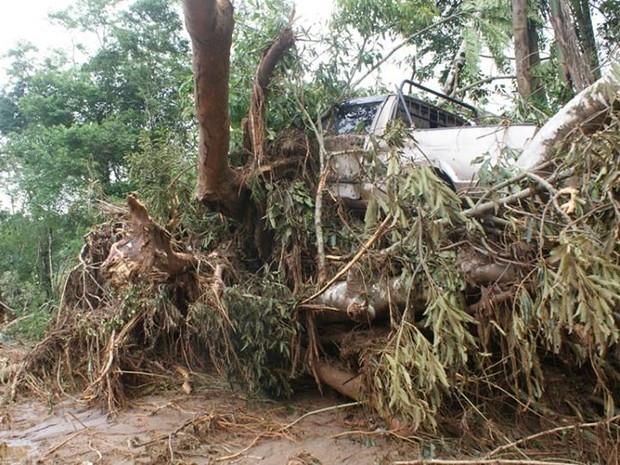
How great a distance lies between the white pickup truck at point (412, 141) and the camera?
5051mm

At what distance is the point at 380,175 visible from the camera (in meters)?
4.30

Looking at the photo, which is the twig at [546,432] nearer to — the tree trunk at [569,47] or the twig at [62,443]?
the twig at [62,443]

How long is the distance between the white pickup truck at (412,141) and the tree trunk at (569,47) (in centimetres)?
136

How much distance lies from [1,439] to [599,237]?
17.7 ft

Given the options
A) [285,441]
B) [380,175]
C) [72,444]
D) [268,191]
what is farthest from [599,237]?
[72,444]

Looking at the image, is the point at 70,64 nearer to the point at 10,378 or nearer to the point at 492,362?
the point at 10,378

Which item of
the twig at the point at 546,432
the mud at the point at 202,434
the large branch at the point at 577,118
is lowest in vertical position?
the mud at the point at 202,434

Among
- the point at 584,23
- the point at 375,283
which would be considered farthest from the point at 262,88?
the point at 584,23

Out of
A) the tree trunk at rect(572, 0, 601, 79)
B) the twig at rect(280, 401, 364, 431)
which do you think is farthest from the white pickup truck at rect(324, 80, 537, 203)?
the tree trunk at rect(572, 0, 601, 79)

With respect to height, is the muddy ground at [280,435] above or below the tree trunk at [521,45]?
below

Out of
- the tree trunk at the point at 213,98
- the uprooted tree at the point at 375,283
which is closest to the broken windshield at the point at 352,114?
the uprooted tree at the point at 375,283

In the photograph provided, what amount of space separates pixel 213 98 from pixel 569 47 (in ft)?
14.6

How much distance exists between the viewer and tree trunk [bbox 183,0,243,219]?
3.82m

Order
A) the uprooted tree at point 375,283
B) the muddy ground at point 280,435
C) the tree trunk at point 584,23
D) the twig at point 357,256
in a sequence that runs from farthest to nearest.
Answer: the tree trunk at point 584,23 → the twig at point 357,256 → the muddy ground at point 280,435 → the uprooted tree at point 375,283
